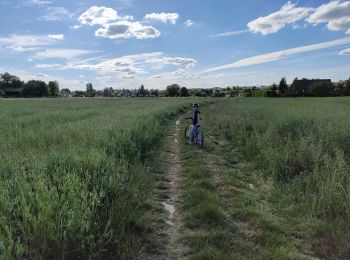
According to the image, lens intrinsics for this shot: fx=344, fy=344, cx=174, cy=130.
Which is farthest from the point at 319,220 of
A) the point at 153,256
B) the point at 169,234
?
the point at 153,256

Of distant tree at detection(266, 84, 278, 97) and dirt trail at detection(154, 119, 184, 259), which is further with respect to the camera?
distant tree at detection(266, 84, 278, 97)

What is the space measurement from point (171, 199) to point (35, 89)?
6020 inches

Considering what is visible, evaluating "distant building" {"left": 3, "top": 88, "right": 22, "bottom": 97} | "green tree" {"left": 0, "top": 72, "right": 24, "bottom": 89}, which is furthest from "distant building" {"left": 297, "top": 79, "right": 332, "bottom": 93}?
"green tree" {"left": 0, "top": 72, "right": 24, "bottom": 89}

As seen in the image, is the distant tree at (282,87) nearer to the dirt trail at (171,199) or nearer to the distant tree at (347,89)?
the distant tree at (347,89)

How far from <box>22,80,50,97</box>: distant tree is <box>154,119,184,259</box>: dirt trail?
146998 mm

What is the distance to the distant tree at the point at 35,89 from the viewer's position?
5763 inches

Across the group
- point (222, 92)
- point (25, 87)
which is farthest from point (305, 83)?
point (25, 87)

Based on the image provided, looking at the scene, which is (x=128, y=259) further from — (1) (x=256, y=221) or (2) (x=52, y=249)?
(1) (x=256, y=221)

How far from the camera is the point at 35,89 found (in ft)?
481

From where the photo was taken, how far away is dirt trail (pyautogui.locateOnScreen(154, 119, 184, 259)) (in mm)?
4711

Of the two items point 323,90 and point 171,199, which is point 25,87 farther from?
point 171,199

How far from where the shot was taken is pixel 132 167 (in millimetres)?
7801

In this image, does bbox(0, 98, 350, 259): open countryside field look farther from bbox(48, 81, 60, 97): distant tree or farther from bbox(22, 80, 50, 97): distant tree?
bbox(48, 81, 60, 97): distant tree

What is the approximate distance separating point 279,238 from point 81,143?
5.73 m
